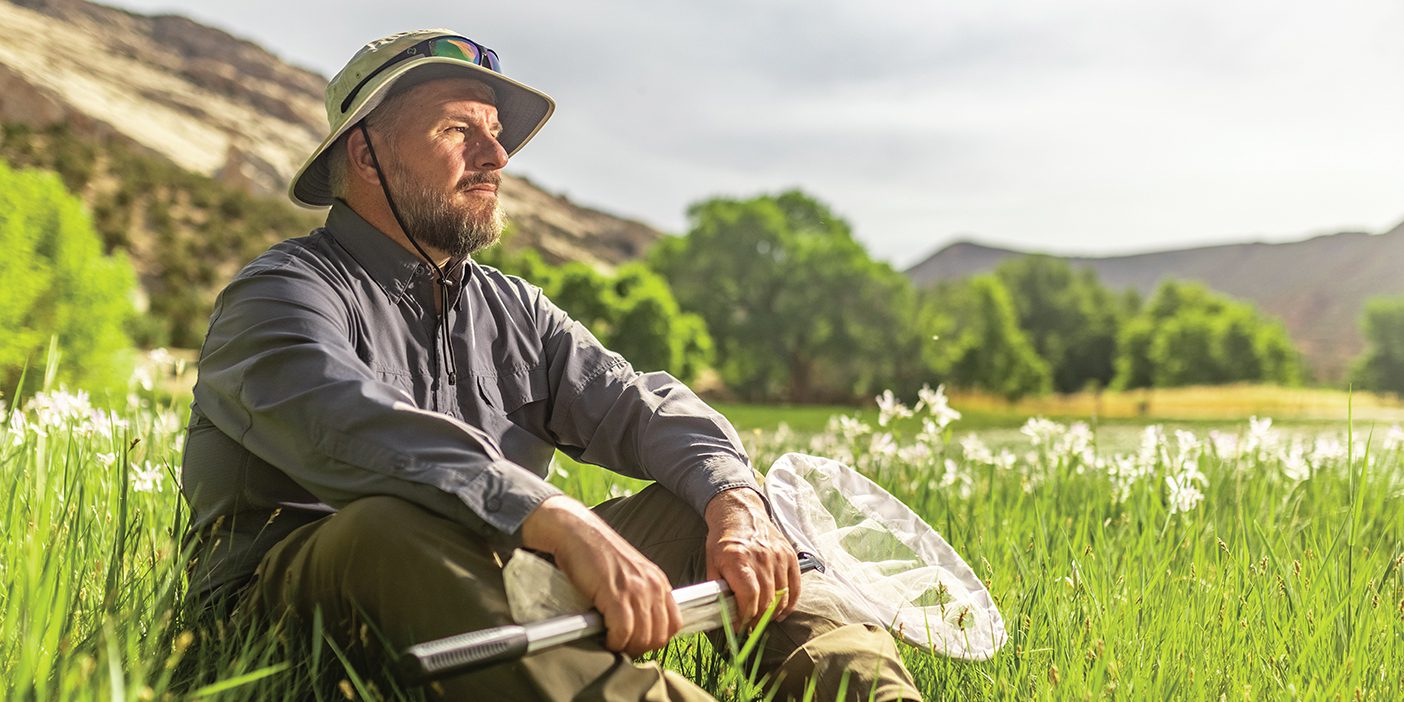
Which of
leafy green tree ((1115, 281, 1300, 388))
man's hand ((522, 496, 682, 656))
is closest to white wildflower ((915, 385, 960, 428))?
man's hand ((522, 496, 682, 656))

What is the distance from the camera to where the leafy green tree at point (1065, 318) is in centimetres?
8575

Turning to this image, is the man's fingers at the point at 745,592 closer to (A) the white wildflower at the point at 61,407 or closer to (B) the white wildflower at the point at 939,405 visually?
(B) the white wildflower at the point at 939,405

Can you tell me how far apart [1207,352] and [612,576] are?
7824 centimetres

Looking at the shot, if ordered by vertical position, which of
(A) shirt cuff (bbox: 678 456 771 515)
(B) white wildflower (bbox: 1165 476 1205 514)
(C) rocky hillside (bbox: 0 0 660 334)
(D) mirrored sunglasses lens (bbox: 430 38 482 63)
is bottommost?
(B) white wildflower (bbox: 1165 476 1205 514)

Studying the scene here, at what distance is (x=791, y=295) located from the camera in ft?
195

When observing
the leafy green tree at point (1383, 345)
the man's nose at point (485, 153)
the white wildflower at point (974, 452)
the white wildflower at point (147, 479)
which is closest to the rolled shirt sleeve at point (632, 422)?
the man's nose at point (485, 153)

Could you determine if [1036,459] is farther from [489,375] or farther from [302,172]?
[302,172]

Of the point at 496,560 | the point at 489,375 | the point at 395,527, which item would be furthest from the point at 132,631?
the point at 489,375

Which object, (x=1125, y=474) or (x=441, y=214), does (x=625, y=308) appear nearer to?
(x=1125, y=474)

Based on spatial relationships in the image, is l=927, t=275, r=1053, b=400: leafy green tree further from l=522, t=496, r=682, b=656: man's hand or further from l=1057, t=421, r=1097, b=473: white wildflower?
l=522, t=496, r=682, b=656: man's hand

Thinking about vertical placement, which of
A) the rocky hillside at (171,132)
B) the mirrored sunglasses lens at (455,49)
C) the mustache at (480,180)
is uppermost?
the rocky hillside at (171,132)

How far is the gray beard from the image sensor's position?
279 cm

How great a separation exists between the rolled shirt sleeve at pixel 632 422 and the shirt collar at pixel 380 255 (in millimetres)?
442

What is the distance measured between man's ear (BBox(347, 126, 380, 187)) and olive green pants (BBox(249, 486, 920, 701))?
3.61 ft
